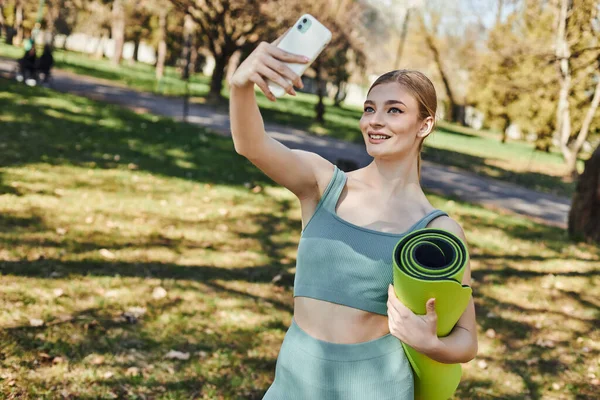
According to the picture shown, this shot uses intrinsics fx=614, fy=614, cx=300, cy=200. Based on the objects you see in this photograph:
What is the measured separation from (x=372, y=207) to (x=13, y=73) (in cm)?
1807

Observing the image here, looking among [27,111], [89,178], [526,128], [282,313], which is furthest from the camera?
[526,128]

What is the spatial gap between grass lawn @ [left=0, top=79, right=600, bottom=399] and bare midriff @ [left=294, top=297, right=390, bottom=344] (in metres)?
2.35

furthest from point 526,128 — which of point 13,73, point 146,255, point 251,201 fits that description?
point 146,255

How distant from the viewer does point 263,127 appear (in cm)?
182

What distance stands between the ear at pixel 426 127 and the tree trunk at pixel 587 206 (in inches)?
325

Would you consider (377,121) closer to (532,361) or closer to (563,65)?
(532,361)

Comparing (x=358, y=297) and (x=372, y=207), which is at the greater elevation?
(x=372, y=207)

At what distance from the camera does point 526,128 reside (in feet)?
107

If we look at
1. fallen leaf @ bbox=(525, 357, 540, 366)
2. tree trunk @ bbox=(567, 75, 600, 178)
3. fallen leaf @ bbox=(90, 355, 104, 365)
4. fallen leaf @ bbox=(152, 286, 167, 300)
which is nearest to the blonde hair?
fallen leaf @ bbox=(90, 355, 104, 365)

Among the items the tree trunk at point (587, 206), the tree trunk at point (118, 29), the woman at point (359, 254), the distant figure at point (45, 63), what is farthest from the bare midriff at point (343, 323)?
the tree trunk at point (118, 29)

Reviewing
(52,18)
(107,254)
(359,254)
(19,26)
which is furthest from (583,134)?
(19,26)

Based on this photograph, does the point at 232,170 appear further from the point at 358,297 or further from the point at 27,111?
the point at 358,297

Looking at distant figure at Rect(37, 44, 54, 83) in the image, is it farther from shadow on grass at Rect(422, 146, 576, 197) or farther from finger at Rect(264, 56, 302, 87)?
finger at Rect(264, 56, 302, 87)

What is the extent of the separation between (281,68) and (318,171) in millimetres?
472
